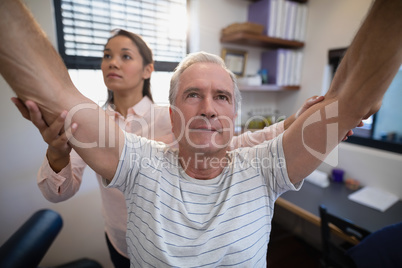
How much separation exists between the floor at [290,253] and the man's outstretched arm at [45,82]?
2.34 metres

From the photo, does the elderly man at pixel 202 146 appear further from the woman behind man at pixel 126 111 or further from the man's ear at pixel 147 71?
the man's ear at pixel 147 71

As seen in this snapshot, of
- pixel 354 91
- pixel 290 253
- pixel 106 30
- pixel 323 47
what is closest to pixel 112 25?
pixel 106 30

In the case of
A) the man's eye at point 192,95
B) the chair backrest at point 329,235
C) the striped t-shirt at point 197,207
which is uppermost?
the man's eye at point 192,95

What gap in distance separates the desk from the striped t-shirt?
109cm

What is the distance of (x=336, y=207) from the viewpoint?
1703 millimetres

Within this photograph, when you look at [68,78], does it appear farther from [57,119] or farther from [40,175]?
[40,175]

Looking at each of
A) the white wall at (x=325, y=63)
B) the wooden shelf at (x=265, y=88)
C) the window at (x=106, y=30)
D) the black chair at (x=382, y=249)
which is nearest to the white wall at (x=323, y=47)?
the white wall at (x=325, y=63)

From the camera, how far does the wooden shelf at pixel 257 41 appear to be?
205 centimetres

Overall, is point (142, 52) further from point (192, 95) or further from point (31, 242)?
point (31, 242)

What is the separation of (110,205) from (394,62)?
1.27 metres

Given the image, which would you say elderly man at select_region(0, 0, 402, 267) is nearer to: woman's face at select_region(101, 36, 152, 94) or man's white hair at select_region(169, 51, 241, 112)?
man's white hair at select_region(169, 51, 241, 112)

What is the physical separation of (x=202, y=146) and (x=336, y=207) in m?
1.50

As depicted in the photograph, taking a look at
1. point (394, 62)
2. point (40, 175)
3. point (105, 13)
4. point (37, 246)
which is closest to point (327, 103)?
point (394, 62)

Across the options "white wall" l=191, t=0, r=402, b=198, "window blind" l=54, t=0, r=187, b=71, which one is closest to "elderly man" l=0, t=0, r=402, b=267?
"window blind" l=54, t=0, r=187, b=71
